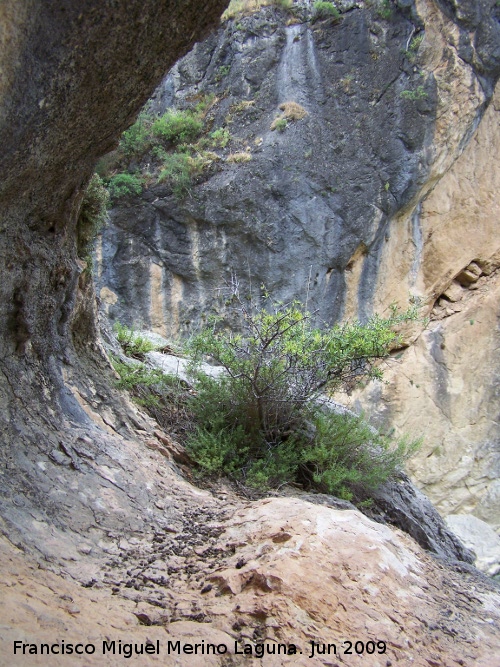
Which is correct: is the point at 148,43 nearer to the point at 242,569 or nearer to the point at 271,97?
the point at 242,569

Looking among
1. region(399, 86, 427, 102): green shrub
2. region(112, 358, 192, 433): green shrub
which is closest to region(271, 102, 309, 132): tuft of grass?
region(399, 86, 427, 102): green shrub

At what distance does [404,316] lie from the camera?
5.83m

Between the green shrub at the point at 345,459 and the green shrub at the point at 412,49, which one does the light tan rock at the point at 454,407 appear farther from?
the green shrub at the point at 345,459

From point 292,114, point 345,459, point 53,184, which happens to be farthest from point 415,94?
point 53,184

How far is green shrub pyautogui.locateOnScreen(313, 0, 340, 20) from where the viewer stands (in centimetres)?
1339

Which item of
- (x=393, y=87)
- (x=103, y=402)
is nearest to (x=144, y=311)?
(x=393, y=87)

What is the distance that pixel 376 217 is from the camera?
1287cm

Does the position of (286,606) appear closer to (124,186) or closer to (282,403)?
(282,403)

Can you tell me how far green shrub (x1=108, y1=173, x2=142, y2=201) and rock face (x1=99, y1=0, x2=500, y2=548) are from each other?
10.4 inches

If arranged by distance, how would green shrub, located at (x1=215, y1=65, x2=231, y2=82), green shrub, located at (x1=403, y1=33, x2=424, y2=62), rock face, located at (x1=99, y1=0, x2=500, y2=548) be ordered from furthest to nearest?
green shrub, located at (x1=215, y1=65, x2=231, y2=82) → green shrub, located at (x1=403, y1=33, x2=424, y2=62) → rock face, located at (x1=99, y1=0, x2=500, y2=548)

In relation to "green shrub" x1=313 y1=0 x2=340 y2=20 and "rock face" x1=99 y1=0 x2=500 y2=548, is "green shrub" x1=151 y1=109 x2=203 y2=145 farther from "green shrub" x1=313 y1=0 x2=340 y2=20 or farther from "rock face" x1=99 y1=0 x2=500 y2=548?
"green shrub" x1=313 y1=0 x2=340 y2=20

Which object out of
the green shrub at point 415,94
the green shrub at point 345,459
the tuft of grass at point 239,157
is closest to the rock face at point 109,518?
the green shrub at point 345,459

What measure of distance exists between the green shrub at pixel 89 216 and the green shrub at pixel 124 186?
880cm

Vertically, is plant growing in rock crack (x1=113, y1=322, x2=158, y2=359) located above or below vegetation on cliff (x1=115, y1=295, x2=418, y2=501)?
above
